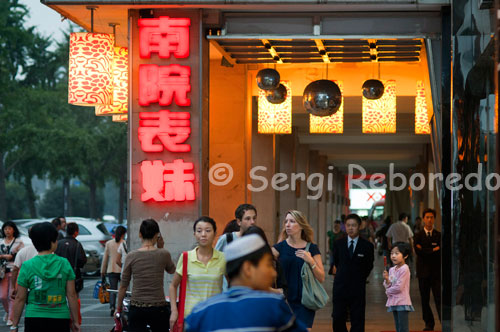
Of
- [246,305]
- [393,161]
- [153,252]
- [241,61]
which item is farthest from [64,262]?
[393,161]

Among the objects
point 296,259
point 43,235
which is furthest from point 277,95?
point 43,235

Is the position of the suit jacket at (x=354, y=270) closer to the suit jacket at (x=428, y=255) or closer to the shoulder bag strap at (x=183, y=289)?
A: the suit jacket at (x=428, y=255)

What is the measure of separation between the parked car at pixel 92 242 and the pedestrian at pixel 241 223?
1533cm

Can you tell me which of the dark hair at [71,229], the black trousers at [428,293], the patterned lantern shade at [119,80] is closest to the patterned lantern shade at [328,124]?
the patterned lantern shade at [119,80]

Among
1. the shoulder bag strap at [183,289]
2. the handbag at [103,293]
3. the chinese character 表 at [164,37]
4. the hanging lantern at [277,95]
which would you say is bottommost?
the handbag at [103,293]

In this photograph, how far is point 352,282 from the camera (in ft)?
33.0

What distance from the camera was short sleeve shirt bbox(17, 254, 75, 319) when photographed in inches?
272

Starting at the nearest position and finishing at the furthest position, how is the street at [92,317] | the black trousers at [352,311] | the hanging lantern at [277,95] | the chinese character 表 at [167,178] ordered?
1. the black trousers at [352,311]
2. the chinese character 表 at [167,178]
3. the street at [92,317]
4. the hanging lantern at [277,95]

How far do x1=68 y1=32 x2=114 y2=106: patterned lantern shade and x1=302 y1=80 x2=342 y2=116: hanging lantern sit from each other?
295 cm

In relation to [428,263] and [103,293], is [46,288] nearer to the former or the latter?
[103,293]

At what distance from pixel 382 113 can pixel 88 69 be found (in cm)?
550

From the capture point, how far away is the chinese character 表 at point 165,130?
11.5 metres

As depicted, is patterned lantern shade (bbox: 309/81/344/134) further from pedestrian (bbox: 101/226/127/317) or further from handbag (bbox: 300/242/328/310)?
handbag (bbox: 300/242/328/310)

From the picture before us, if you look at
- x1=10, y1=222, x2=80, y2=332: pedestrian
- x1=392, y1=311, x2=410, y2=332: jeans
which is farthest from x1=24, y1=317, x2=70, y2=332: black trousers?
x1=392, y1=311, x2=410, y2=332: jeans
